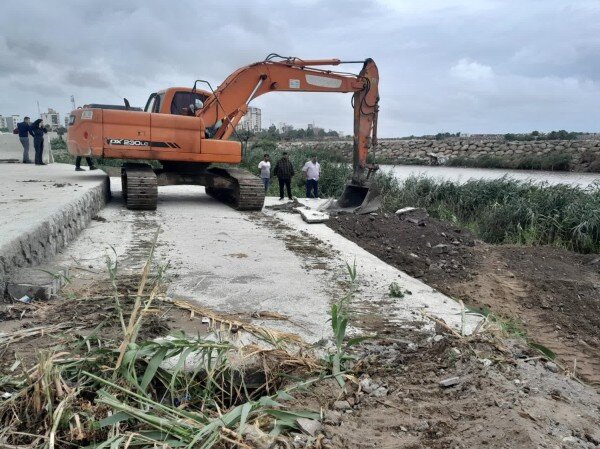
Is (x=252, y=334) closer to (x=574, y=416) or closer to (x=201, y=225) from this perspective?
(x=574, y=416)

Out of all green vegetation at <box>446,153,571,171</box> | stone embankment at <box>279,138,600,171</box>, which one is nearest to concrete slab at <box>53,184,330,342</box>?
stone embankment at <box>279,138,600,171</box>

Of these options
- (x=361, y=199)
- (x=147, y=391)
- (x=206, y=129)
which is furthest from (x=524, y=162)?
(x=147, y=391)

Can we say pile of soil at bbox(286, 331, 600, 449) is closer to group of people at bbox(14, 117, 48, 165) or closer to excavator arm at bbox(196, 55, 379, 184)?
excavator arm at bbox(196, 55, 379, 184)

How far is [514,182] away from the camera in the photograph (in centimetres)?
1320

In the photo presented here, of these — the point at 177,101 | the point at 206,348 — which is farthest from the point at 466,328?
the point at 177,101

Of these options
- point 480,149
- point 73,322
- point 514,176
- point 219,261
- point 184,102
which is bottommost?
point 219,261

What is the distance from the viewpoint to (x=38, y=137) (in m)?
16.1

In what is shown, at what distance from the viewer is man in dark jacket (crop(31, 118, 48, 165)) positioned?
1583 cm

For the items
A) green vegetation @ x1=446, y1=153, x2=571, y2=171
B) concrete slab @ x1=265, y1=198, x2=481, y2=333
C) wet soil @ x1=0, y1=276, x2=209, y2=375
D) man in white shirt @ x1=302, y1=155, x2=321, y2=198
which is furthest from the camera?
green vegetation @ x1=446, y1=153, x2=571, y2=171

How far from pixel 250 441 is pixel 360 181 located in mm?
9355

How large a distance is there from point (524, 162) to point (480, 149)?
21.0ft

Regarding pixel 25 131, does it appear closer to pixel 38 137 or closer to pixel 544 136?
pixel 38 137

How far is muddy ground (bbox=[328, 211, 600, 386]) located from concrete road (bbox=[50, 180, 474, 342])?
2.04 feet

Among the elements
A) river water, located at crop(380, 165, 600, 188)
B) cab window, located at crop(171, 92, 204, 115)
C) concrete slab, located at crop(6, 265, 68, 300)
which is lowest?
concrete slab, located at crop(6, 265, 68, 300)
